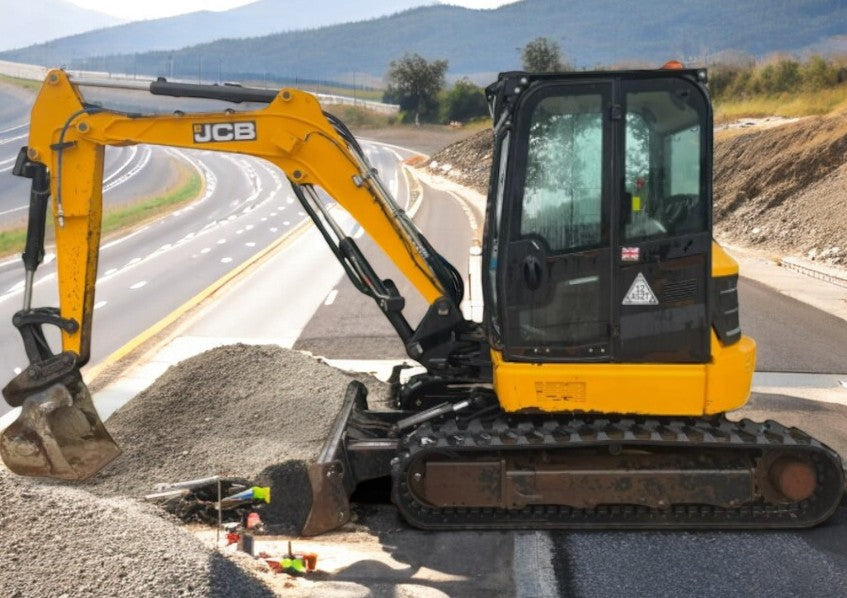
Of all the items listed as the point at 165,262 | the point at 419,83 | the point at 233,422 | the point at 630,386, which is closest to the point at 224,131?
the point at 233,422

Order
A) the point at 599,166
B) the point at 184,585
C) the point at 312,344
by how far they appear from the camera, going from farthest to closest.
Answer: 1. the point at 312,344
2. the point at 599,166
3. the point at 184,585

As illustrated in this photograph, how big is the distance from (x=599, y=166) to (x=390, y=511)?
10.2 feet

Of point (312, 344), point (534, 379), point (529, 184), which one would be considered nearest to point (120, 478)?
point (534, 379)

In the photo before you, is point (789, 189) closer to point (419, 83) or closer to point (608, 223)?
point (608, 223)

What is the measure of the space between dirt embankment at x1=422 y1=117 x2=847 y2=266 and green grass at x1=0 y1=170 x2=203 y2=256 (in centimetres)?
1927

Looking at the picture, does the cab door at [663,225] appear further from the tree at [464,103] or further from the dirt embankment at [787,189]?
the tree at [464,103]

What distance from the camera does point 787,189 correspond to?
2753 cm

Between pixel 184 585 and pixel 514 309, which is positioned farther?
pixel 514 309

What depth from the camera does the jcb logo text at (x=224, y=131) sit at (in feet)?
26.0

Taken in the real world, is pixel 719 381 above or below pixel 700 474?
above

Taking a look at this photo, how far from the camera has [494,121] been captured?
802cm

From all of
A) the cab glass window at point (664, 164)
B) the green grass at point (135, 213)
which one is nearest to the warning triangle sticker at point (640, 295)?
the cab glass window at point (664, 164)

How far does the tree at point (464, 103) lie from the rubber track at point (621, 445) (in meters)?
74.8

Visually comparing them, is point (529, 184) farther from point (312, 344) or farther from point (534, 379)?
point (312, 344)
